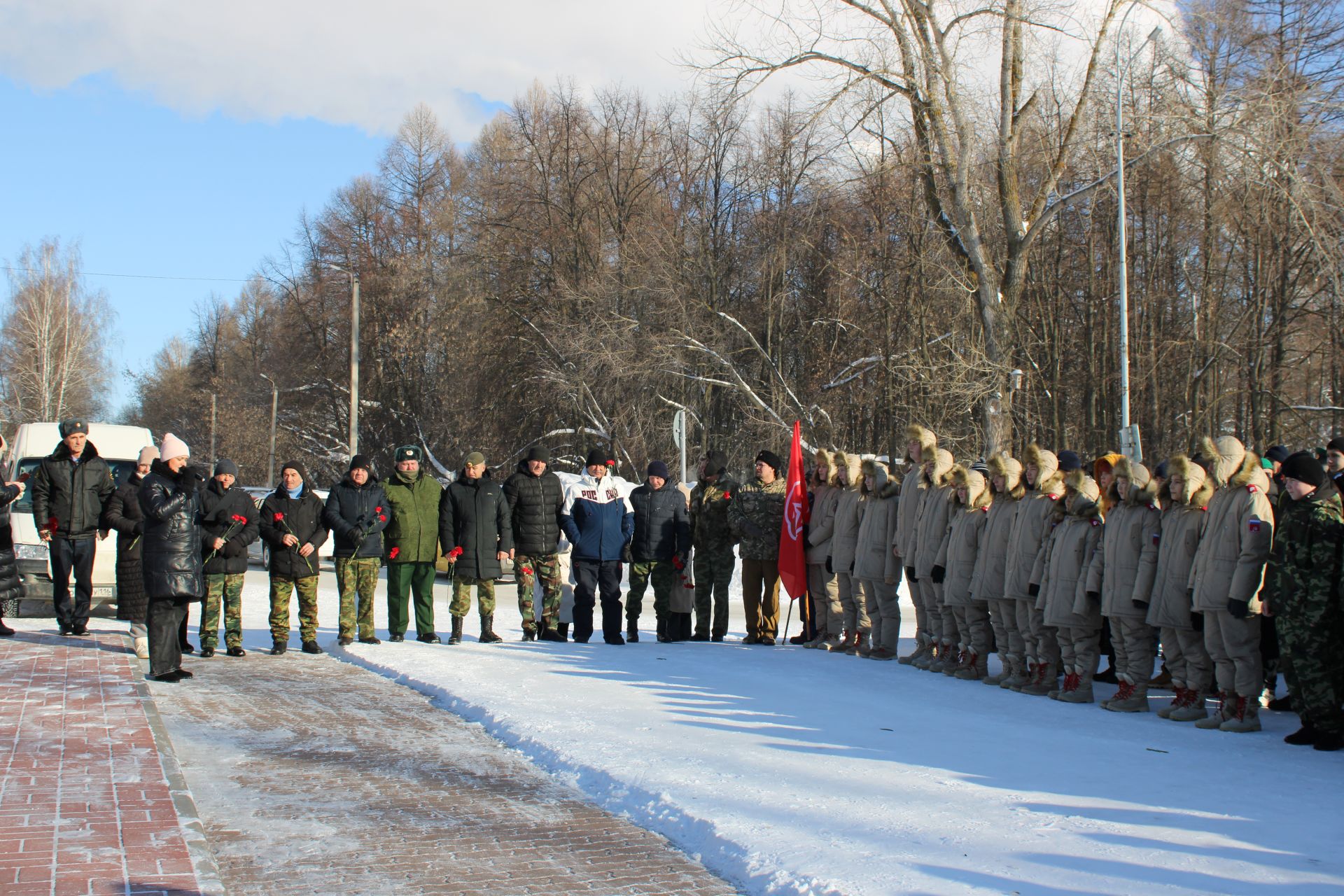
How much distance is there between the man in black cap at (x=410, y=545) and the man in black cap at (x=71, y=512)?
274 cm

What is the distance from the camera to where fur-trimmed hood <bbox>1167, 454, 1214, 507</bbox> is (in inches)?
321

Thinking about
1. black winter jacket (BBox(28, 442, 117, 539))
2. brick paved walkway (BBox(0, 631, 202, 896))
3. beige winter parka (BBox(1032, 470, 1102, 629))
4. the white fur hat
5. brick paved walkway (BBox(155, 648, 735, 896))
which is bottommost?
brick paved walkway (BBox(155, 648, 735, 896))

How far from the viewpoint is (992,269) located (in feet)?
80.7

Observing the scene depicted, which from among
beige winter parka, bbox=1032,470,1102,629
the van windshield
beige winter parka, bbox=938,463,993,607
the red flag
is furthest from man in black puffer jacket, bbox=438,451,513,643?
beige winter parka, bbox=1032,470,1102,629

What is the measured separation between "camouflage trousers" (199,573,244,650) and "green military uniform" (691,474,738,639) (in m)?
4.62

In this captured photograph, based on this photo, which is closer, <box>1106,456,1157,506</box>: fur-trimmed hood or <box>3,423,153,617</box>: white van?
<box>1106,456,1157,506</box>: fur-trimmed hood

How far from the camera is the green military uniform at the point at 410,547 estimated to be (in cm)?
1193

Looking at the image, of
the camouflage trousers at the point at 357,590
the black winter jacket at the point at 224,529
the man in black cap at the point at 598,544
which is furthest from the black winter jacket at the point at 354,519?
the man in black cap at the point at 598,544

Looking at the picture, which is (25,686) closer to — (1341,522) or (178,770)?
(178,770)

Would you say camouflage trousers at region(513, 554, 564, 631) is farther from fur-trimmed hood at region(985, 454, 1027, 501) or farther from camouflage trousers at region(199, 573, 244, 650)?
fur-trimmed hood at region(985, 454, 1027, 501)

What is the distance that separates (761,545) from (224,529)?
17.4 ft

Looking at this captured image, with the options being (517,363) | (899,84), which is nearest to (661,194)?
(517,363)

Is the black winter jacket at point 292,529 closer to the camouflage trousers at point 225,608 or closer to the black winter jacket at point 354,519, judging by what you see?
the black winter jacket at point 354,519

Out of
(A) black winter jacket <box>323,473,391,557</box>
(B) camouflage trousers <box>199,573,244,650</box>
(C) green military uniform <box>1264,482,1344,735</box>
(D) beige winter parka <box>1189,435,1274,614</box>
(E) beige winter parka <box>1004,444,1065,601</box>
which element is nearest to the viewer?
(C) green military uniform <box>1264,482,1344,735</box>
